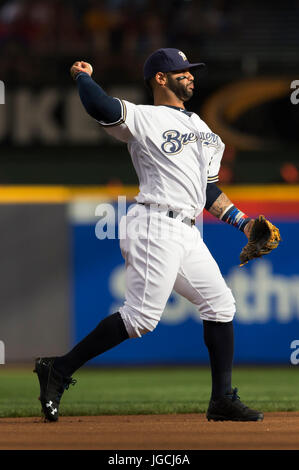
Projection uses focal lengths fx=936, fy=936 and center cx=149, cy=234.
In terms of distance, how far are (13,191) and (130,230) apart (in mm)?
5397

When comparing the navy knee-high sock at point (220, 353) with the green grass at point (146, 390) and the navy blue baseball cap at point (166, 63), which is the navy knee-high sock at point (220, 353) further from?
the navy blue baseball cap at point (166, 63)

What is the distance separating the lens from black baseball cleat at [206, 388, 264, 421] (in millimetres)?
4445

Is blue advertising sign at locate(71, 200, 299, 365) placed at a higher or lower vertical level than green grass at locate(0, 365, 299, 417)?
higher

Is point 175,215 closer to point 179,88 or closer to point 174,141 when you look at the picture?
point 174,141

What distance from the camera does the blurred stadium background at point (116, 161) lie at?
365 inches

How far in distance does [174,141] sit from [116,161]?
680cm

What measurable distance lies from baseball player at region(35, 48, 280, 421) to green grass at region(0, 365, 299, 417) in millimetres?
691

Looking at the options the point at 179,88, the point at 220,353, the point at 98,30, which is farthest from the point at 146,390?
the point at 98,30

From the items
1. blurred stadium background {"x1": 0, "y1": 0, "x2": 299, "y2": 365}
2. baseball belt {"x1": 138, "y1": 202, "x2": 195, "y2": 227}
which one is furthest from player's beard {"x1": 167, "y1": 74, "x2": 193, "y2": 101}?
blurred stadium background {"x1": 0, "y1": 0, "x2": 299, "y2": 365}

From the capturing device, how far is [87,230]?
9.54 meters

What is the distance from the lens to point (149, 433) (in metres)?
4.05

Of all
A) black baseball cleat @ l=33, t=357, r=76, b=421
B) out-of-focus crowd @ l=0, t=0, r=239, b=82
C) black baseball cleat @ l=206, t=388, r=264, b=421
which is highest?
out-of-focus crowd @ l=0, t=0, r=239, b=82

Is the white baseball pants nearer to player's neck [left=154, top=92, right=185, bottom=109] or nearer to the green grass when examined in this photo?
player's neck [left=154, top=92, right=185, bottom=109]

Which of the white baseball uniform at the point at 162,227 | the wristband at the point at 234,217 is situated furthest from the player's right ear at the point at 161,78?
the wristband at the point at 234,217
